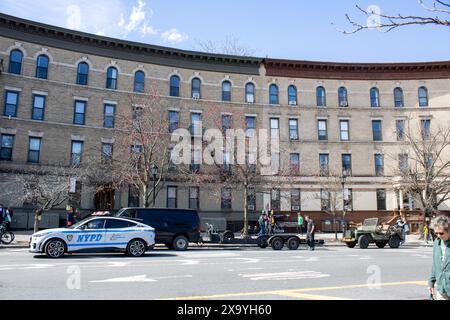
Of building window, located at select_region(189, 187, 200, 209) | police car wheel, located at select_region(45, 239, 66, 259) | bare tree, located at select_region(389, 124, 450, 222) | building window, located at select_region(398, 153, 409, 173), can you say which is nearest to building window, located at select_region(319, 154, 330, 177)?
bare tree, located at select_region(389, 124, 450, 222)

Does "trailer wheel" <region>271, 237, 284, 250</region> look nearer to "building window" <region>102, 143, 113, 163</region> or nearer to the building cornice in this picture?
"building window" <region>102, 143, 113, 163</region>

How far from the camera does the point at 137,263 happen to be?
13.2 metres

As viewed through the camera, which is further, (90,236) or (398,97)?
(398,97)

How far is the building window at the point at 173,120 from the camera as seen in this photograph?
3475 cm

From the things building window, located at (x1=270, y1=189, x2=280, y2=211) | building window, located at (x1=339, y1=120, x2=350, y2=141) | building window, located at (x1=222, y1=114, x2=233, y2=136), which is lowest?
building window, located at (x1=270, y1=189, x2=280, y2=211)

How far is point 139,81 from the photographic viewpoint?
3475cm

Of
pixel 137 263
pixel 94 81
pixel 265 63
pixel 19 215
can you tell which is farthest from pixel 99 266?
pixel 265 63

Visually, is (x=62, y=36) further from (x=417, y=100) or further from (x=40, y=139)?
(x=417, y=100)

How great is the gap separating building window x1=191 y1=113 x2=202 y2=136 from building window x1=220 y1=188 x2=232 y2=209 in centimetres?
550

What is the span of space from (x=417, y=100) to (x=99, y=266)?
3675 centimetres

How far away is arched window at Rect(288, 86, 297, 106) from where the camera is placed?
38.6m

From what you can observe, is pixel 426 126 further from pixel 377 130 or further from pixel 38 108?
pixel 38 108

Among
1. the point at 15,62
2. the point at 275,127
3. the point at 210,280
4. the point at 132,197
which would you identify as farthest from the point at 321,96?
the point at 210,280

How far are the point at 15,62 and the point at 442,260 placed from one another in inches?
1300
